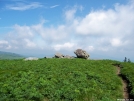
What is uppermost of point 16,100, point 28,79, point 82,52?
point 82,52

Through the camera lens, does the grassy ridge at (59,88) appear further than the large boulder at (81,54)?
No

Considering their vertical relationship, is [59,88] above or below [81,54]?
below

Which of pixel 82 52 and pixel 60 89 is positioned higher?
pixel 82 52

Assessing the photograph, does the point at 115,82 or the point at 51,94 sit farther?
the point at 115,82

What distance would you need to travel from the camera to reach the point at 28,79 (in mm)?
26297

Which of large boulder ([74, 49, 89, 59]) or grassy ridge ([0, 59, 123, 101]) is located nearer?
grassy ridge ([0, 59, 123, 101])

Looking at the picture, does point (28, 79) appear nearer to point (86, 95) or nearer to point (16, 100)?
point (16, 100)

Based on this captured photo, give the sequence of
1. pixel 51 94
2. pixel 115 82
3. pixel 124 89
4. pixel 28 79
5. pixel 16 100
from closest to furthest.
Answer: pixel 16 100
pixel 51 94
pixel 28 79
pixel 124 89
pixel 115 82

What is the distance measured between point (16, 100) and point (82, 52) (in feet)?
167

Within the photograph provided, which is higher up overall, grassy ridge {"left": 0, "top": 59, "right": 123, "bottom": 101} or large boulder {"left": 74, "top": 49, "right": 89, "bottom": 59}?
large boulder {"left": 74, "top": 49, "right": 89, "bottom": 59}

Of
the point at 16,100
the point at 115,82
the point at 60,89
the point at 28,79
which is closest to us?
the point at 16,100

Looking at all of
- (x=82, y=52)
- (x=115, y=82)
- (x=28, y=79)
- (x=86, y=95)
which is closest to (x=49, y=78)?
(x=28, y=79)

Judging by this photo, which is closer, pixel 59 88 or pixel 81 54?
pixel 59 88

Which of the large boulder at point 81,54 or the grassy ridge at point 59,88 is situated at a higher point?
the large boulder at point 81,54
